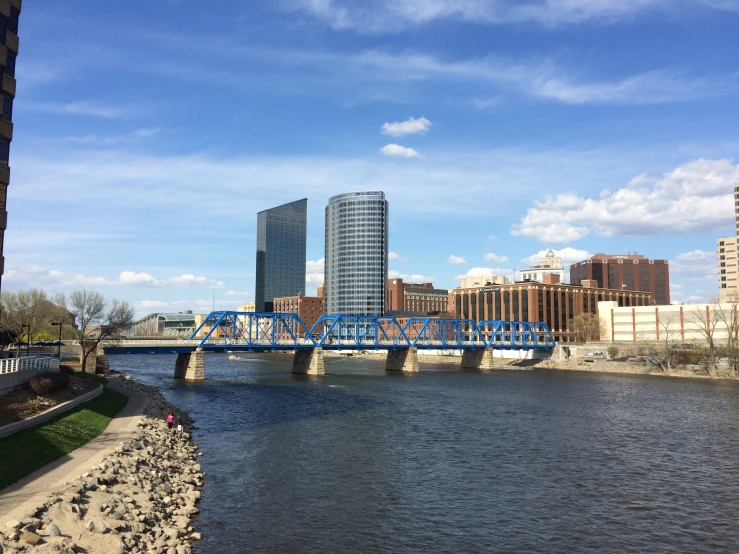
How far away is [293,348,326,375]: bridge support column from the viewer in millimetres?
131375

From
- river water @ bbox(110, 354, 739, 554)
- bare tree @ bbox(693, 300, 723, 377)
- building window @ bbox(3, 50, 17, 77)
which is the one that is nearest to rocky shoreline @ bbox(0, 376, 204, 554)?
river water @ bbox(110, 354, 739, 554)

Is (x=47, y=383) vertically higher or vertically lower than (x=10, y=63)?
lower

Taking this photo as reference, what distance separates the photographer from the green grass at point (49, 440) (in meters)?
29.4

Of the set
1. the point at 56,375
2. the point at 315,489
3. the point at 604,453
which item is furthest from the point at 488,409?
the point at 56,375

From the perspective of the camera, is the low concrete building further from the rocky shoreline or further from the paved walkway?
the rocky shoreline

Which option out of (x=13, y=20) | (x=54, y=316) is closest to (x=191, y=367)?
(x=54, y=316)

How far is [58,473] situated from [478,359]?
5619 inches

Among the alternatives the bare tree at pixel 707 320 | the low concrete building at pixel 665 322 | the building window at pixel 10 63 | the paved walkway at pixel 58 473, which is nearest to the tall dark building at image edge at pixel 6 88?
the building window at pixel 10 63

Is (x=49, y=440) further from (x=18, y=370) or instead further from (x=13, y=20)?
(x=13, y=20)

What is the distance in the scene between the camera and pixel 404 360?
150625 mm

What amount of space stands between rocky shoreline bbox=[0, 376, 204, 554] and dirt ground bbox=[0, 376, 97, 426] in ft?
21.3

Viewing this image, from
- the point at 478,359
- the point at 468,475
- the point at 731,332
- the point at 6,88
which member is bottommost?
the point at 468,475

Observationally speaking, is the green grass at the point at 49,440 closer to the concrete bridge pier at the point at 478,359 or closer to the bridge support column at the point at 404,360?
the bridge support column at the point at 404,360

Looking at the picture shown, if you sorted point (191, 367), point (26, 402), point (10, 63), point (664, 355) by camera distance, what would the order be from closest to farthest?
point (26, 402), point (10, 63), point (191, 367), point (664, 355)
